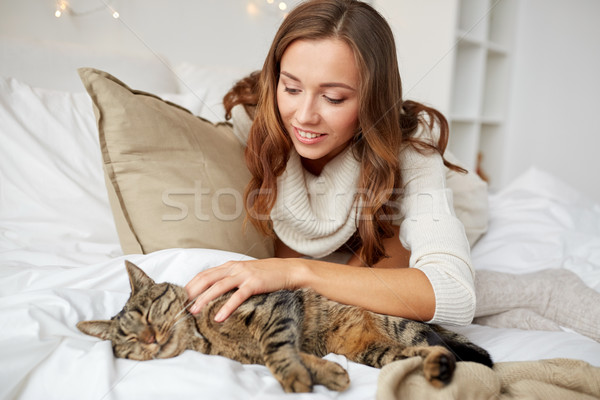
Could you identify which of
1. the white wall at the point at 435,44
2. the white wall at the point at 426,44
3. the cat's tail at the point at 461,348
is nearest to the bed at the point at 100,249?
the cat's tail at the point at 461,348

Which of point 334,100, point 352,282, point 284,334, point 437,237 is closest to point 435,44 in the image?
point 334,100

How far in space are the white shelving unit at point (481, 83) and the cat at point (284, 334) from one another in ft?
8.19

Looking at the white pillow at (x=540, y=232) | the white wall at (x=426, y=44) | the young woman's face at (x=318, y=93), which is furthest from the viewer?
the white wall at (x=426, y=44)

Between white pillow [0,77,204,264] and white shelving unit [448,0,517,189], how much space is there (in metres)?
2.50

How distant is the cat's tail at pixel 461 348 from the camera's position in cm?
78

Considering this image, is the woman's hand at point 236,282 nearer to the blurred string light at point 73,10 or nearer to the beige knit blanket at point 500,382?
the beige knit blanket at point 500,382

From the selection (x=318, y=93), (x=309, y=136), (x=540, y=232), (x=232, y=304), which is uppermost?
(x=318, y=93)

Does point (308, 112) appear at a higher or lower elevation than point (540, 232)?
higher

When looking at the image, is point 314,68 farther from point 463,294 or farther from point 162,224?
point 463,294

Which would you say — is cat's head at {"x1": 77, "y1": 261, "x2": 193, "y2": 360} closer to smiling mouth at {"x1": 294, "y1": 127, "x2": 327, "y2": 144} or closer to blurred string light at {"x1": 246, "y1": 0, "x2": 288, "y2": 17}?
smiling mouth at {"x1": 294, "y1": 127, "x2": 327, "y2": 144}

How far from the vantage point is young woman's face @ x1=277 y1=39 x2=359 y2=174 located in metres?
0.98

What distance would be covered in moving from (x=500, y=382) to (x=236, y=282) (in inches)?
19.9

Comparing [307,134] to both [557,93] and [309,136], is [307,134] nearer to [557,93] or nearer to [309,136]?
[309,136]

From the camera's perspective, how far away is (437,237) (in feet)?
3.21
